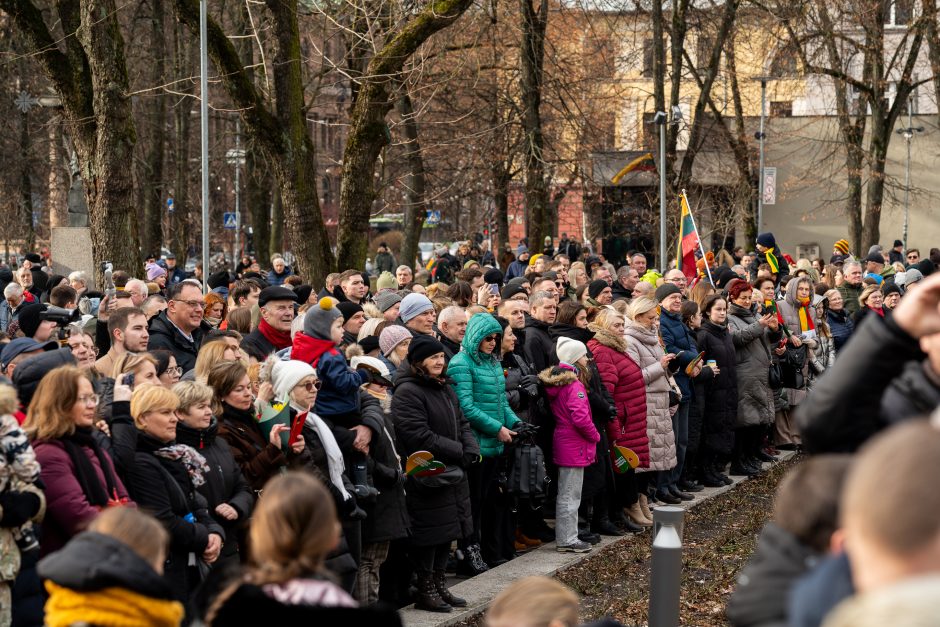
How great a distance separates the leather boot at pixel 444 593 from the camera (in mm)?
8633

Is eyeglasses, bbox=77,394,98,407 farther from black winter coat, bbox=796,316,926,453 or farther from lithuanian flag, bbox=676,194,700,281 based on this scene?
lithuanian flag, bbox=676,194,700,281

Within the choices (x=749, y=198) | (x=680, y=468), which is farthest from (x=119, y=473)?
(x=749, y=198)

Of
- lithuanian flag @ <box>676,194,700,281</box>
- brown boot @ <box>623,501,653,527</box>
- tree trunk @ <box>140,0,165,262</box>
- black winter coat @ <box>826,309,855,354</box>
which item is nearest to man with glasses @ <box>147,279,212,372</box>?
brown boot @ <box>623,501,653,527</box>

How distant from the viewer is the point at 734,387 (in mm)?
13414

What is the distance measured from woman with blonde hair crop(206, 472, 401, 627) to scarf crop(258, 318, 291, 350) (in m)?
6.10

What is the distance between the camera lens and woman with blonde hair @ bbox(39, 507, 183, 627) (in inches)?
164

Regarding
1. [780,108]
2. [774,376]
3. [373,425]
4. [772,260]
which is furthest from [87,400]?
[780,108]

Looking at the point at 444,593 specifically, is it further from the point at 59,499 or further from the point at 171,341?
the point at 59,499

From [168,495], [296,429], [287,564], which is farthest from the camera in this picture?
[296,429]

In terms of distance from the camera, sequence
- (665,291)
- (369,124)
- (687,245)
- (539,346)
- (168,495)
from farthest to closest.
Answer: (687,245)
(369,124)
(665,291)
(539,346)
(168,495)

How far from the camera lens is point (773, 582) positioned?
10.3 feet

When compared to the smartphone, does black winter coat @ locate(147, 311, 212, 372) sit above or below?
above

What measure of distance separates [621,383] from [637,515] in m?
1.24

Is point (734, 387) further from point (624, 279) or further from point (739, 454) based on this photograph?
point (624, 279)
